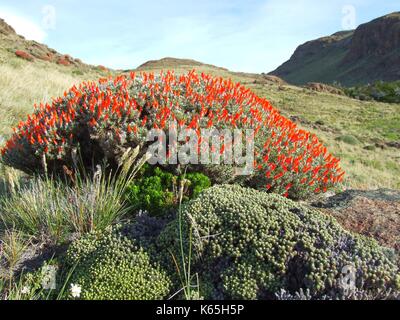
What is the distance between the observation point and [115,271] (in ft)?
12.0

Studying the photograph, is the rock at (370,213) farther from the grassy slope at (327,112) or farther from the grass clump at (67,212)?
the grassy slope at (327,112)

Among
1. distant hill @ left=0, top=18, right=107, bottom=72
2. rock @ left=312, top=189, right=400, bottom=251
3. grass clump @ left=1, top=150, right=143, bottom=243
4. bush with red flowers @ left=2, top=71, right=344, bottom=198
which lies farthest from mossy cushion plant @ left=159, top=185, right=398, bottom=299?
distant hill @ left=0, top=18, right=107, bottom=72

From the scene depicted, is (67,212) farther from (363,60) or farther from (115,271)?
(363,60)

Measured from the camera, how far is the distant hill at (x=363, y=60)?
86.6 m

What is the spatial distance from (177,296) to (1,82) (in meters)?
11.2

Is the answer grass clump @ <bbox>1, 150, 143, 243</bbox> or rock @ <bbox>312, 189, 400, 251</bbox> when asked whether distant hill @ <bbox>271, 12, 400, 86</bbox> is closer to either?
rock @ <bbox>312, 189, 400, 251</bbox>

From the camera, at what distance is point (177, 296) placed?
3.65m

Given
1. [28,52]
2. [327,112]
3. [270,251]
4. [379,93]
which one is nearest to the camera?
[270,251]

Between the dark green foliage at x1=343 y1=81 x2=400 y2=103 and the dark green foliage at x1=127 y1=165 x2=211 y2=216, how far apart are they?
130 ft

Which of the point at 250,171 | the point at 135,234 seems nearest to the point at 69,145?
the point at 135,234

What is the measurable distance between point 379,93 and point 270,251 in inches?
1695

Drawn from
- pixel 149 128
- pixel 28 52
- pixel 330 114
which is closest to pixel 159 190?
pixel 149 128

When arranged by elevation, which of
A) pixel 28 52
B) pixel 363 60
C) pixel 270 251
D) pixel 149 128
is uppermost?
pixel 363 60
